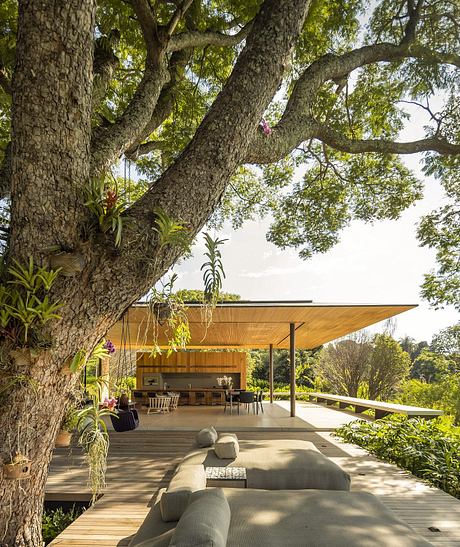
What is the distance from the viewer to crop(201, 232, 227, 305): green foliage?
230cm

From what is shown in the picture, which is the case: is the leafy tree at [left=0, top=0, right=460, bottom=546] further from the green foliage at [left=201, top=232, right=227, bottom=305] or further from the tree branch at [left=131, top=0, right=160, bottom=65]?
the green foliage at [left=201, top=232, right=227, bottom=305]

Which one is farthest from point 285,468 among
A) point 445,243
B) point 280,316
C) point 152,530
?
point 280,316

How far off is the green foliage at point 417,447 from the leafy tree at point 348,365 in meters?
9.08

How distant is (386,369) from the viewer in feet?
55.7

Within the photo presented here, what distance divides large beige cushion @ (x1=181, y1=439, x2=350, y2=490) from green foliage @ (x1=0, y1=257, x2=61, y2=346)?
10.5 ft

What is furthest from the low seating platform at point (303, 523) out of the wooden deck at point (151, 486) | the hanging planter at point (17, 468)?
the wooden deck at point (151, 486)

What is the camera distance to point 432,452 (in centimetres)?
643

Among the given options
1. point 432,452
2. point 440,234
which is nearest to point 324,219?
point 440,234

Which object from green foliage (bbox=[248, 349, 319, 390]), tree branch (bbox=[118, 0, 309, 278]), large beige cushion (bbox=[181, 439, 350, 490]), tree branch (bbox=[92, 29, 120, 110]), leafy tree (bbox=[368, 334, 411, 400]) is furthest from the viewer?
green foliage (bbox=[248, 349, 319, 390])

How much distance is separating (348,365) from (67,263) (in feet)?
59.1

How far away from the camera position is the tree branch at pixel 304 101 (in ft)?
9.54


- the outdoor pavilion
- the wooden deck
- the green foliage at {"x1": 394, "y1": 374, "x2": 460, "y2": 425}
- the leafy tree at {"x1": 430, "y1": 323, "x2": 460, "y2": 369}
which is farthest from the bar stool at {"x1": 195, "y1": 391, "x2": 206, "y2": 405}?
the leafy tree at {"x1": 430, "y1": 323, "x2": 460, "y2": 369}

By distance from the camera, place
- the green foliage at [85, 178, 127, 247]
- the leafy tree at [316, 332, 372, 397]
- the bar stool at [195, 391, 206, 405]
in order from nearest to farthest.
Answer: the green foliage at [85, 178, 127, 247] < the bar stool at [195, 391, 206, 405] < the leafy tree at [316, 332, 372, 397]

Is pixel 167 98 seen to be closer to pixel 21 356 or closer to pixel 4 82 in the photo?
pixel 4 82
